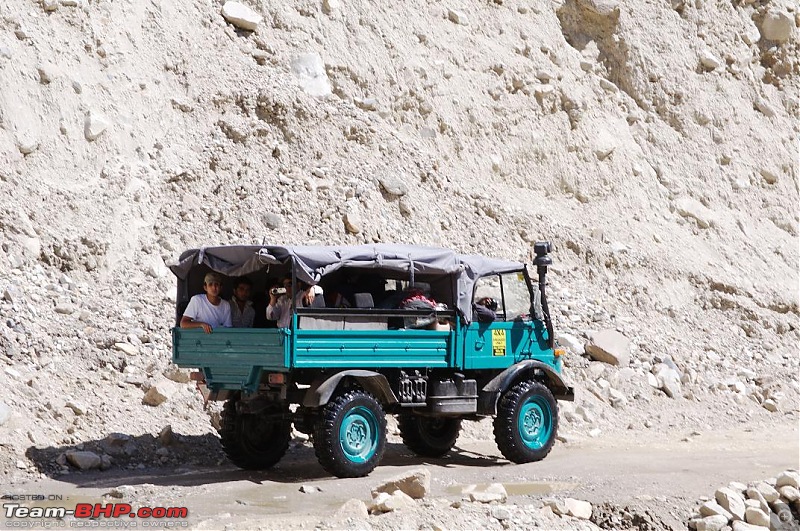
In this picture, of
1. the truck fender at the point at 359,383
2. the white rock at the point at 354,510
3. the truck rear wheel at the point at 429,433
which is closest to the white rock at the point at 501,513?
the white rock at the point at 354,510

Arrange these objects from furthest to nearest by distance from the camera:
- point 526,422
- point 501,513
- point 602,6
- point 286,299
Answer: point 602,6 < point 526,422 < point 286,299 < point 501,513

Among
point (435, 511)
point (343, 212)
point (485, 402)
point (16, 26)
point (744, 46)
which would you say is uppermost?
point (744, 46)

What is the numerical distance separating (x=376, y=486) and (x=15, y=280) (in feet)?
23.0

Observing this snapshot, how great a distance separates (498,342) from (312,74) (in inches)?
399

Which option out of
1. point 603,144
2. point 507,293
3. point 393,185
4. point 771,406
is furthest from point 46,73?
point 771,406

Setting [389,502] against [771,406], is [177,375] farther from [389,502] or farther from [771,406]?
[771,406]

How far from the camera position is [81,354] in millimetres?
14633

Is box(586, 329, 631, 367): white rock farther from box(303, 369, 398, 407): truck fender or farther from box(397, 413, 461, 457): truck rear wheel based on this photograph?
box(303, 369, 398, 407): truck fender

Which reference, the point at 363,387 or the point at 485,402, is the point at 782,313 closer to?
the point at 485,402

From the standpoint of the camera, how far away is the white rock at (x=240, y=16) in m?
22.2

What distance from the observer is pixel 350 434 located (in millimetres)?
11836

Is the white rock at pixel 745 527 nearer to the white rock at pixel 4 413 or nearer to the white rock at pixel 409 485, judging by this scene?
the white rock at pixel 409 485

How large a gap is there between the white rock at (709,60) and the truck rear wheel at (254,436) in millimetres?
19003

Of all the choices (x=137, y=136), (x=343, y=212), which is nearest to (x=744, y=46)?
(x=343, y=212)
